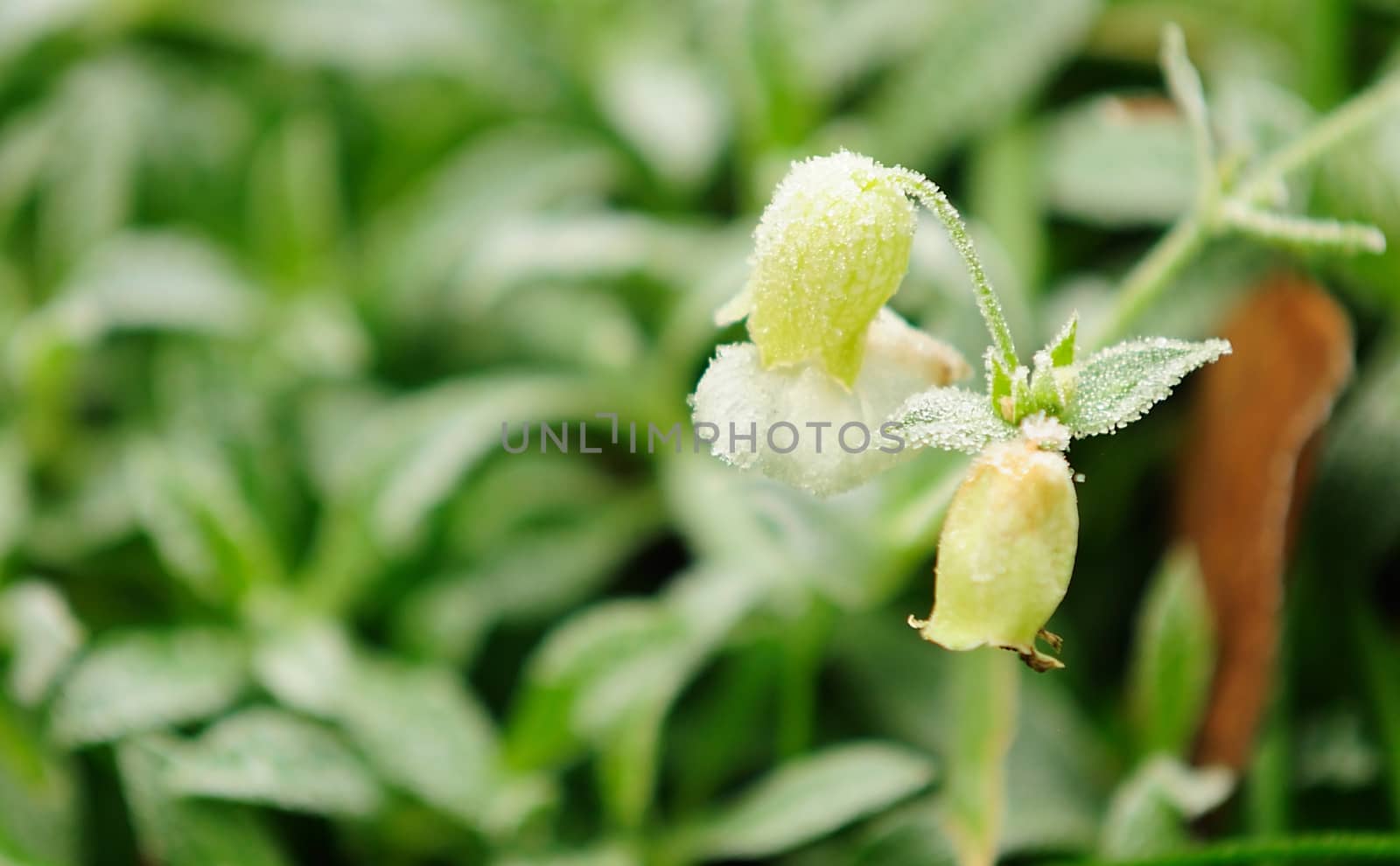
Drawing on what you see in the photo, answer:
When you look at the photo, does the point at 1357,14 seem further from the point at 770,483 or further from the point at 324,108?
the point at 324,108

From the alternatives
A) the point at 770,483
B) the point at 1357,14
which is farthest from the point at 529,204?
the point at 1357,14

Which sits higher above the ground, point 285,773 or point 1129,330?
point 1129,330

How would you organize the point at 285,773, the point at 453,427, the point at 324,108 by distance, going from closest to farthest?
the point at 285,773
the point at 453,427
the point at 324,108

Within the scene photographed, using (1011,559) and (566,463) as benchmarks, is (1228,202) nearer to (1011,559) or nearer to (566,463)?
(1011,559)

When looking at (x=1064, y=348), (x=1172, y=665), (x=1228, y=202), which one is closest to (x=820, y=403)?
(x=1064, y=348)

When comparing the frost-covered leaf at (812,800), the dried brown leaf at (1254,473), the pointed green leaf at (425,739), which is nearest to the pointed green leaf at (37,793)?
the pointed green leaf at (425,739)

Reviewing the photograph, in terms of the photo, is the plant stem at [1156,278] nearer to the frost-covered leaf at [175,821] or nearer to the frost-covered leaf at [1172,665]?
the frost-covered leaf at [1172,665]
